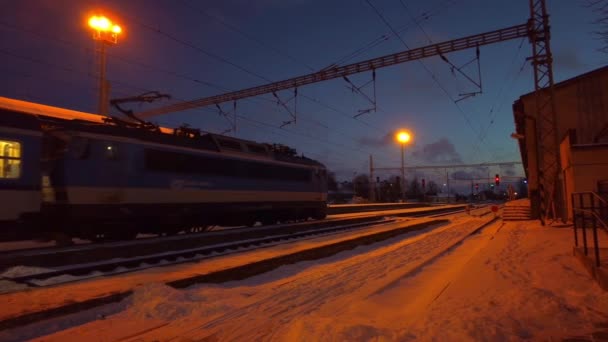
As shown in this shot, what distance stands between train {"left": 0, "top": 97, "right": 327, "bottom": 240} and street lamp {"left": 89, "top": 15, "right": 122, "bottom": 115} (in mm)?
2231

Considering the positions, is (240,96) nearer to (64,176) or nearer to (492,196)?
(64,176)

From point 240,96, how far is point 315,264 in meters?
17.4

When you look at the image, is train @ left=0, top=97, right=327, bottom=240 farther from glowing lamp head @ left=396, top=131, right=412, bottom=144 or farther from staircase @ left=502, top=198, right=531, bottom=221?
glowing lamp head @ left=396, top=131, right=412, bottom=144

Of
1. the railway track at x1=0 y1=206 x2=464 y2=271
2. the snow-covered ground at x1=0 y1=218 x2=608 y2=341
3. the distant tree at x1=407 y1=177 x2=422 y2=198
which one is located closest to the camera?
the snow-covered ground at x1=0 y1=218 x2=608 y2=341

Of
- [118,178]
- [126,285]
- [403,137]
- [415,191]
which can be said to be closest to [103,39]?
[118,178]

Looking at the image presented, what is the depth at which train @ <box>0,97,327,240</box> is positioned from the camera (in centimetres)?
1043

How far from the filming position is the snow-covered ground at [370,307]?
16.9 ft

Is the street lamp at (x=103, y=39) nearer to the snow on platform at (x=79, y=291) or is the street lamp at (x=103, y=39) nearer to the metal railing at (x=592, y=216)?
the snow on platform at (x=79, y=291)

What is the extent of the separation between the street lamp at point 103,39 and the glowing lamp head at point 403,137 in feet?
96.7


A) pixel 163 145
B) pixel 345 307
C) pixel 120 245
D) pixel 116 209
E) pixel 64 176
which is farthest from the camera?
pixel 163 145

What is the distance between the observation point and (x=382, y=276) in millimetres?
8961

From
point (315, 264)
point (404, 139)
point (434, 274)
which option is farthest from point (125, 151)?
point (404, 139)

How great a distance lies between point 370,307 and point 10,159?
882 centimetres

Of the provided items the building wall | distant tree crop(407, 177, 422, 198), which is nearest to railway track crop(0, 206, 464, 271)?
the building wall
